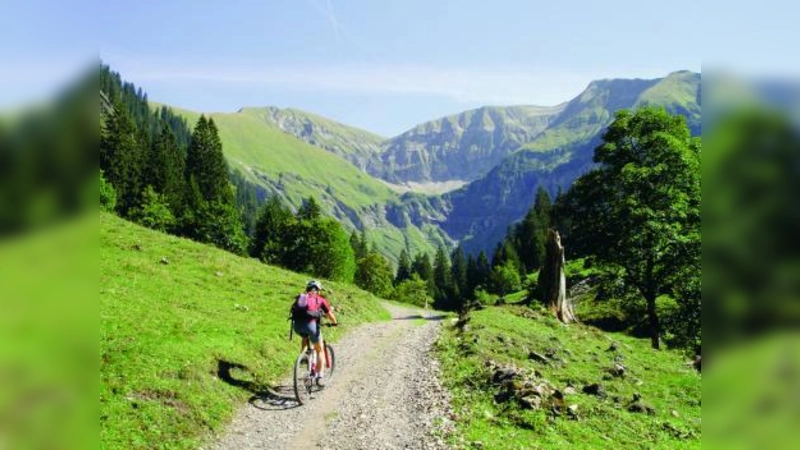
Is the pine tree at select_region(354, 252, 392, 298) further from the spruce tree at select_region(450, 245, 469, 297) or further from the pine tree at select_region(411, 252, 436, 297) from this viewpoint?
the pine tree at select_region(411, 252, 436, 297)

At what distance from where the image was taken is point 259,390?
21156 mm

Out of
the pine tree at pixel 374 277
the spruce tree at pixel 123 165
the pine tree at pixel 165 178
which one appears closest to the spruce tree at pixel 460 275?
the pine tree at pixel 374 277

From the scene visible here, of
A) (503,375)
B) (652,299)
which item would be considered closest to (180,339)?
(503,375)

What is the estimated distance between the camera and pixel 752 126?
3.22 m

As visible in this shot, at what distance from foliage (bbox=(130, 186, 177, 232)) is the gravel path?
76306 mm

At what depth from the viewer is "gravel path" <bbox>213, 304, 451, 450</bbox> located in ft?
54.4

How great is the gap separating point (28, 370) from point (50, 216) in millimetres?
923

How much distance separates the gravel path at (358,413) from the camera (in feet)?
54.4

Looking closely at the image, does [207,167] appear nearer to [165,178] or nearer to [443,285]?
[165,178]

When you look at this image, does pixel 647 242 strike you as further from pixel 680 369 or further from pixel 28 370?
pixel 28 370

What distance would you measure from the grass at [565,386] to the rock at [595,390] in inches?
15.0

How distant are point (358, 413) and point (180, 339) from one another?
27.0ft

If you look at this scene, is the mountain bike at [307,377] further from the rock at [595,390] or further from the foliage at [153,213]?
the foliage at [153,213]

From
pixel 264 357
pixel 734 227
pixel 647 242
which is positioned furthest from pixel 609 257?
pixel 734 227
